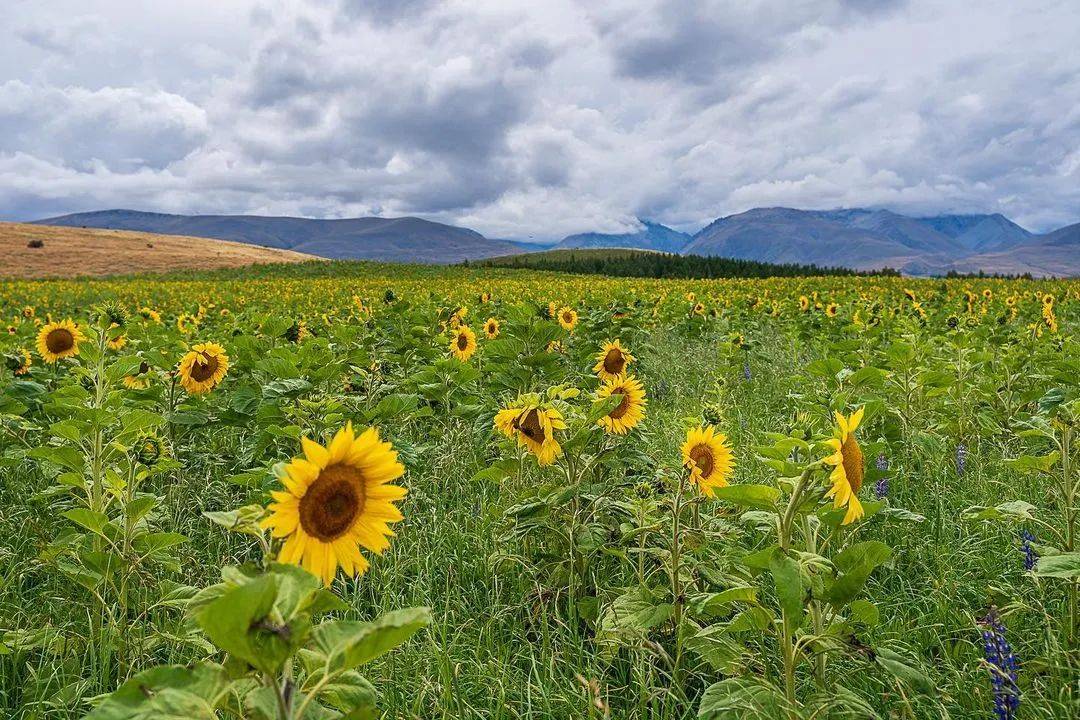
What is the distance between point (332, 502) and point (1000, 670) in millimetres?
2004

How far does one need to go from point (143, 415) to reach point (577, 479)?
181 centimetres

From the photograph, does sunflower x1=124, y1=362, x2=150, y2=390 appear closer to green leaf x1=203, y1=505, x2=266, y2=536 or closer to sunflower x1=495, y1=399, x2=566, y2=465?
sunflower x1=495, y1=399, x2=566, y2=465

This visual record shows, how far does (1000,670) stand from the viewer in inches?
72.2

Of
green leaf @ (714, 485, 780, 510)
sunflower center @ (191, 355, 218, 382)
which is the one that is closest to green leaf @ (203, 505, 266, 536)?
green leaf @ (714, 485, 780, 510)

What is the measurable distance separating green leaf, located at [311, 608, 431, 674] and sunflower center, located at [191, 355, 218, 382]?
3.72 meters

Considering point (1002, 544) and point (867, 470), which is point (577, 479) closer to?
point (867, 470)

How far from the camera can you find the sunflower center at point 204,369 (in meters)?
4.23

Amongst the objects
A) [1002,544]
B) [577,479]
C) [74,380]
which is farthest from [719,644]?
[74,380]

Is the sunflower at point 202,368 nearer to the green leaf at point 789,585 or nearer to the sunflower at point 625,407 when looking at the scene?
the sunflower at point 625,407

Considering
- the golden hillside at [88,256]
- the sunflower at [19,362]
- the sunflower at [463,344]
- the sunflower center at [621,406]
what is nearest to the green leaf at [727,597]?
the sunflower center at [621,406]

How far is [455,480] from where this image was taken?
14.5 feet

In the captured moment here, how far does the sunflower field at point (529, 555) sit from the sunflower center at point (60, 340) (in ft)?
1.38

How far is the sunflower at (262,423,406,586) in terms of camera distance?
1.30 meters

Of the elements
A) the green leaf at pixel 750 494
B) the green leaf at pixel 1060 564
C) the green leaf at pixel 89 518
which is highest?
the green leaf at pixel 750 494
